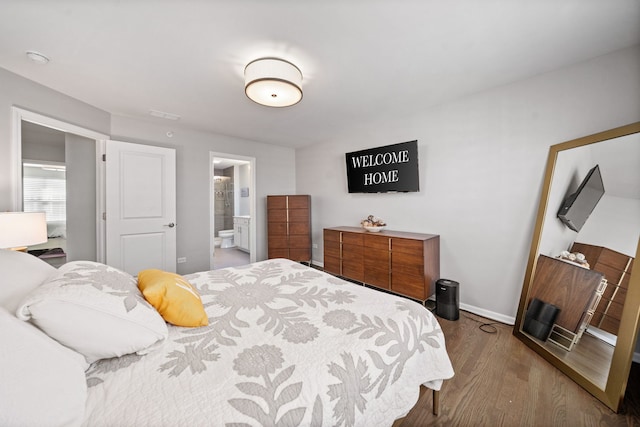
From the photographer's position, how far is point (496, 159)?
2547mm

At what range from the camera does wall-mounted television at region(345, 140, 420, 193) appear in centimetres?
316

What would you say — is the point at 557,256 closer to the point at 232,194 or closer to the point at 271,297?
the point at 271,297

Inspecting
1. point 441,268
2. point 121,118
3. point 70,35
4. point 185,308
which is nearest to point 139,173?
point 121,118

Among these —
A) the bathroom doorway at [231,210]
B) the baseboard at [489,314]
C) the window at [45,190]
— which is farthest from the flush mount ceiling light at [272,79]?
the window at [45,190]

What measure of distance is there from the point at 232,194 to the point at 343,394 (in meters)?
6.69

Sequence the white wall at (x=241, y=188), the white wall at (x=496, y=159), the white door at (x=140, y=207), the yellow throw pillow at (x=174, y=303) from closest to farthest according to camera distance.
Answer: the yellow throw pillow at (x=174, y=303) < the white wall at (x=496, y=159) < the white door at (x=140, y=207) < the white wall at (x=241, y=188)

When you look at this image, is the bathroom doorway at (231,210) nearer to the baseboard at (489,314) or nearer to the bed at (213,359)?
the baseboard at (489,314)

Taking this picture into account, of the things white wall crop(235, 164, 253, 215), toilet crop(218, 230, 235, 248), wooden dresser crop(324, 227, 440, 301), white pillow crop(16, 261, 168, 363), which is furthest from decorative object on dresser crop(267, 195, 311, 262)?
white pillow crop(16, 261, 168, 363)

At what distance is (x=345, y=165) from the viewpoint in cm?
411

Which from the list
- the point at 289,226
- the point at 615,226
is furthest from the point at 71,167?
the point at 615,226

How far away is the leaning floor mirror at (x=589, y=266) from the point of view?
154 cm

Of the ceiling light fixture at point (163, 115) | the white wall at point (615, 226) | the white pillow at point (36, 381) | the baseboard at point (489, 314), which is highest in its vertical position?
the ceiling light fixture at point (163, 115)

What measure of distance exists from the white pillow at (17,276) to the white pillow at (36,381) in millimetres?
319

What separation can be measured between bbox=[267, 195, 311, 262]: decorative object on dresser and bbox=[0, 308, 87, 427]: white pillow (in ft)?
11.9
